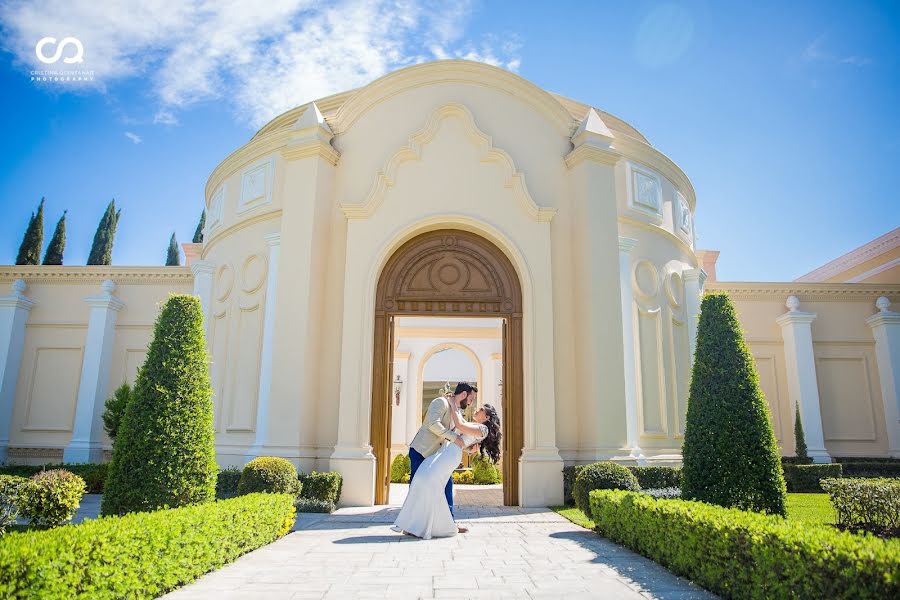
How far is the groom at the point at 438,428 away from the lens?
7926mm

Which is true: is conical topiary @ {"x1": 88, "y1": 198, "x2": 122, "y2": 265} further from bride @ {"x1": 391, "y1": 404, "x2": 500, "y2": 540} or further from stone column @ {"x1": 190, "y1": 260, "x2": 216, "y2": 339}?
bride @ {"x1": 391, "y1": 404, "x2": 500, "y2": 540}

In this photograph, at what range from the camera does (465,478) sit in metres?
16.5

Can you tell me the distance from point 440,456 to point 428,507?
0.63 m

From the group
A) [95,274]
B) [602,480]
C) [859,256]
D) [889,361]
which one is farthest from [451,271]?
[859,256]

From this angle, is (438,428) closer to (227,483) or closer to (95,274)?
(227,483)

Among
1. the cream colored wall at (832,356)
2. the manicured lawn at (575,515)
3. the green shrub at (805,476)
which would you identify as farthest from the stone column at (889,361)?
the manicured lawn at (575,515)

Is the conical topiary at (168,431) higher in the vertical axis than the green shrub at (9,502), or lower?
higher

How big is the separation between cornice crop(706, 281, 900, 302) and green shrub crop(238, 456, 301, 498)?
42.7ft

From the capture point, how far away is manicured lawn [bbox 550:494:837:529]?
342 inches

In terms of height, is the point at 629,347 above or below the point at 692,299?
below

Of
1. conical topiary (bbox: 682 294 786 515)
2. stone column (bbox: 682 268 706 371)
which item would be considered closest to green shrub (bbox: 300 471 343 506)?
conical topiary (bbox: 682 294 786 515)

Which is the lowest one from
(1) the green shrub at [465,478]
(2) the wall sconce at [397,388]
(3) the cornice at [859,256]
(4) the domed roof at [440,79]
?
(1) the green shrub at [465,478]

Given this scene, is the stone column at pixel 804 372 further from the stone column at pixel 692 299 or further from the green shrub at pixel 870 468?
the stone column at pixel 692 299

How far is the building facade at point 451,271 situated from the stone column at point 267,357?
44 mm
